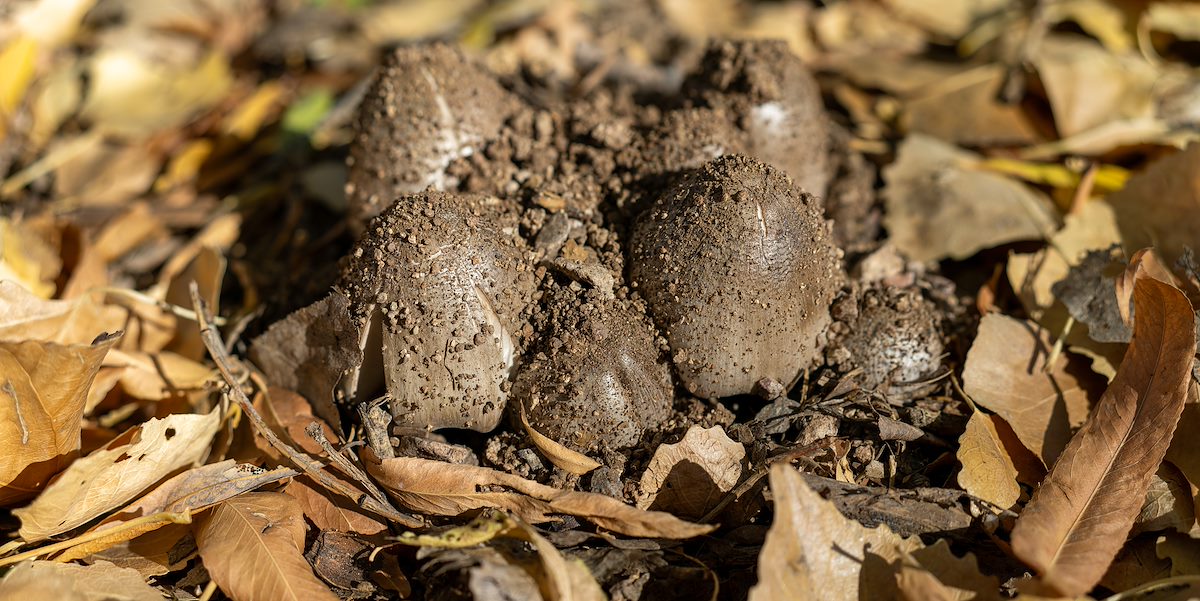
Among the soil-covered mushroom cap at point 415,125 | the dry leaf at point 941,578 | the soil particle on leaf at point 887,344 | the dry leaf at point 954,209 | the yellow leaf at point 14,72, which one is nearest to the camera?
the dry leaf at point 941,578

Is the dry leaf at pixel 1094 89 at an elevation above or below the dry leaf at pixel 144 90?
below

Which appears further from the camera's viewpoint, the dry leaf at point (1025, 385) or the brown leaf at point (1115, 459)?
the dry leaf at point (1025, 385)

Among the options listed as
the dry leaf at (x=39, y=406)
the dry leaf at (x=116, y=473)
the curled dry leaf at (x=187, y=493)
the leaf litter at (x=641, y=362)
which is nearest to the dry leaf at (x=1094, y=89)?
the leaf litter at (x=641, y=362)

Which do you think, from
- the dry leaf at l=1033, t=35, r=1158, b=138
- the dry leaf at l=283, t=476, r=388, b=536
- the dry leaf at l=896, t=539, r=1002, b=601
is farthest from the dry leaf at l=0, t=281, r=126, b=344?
the dry leaf at l=1033, t=35, r=1158, b=138

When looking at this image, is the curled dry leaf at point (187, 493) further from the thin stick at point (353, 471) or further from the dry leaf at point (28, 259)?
the dry leaf at point (28, 259)

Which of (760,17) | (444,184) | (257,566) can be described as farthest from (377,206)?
(760,17)

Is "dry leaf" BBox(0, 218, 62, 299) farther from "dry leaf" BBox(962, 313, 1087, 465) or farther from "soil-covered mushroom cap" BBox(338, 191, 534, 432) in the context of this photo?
"dry leaf" BBox(962, 313, 1087, 465)

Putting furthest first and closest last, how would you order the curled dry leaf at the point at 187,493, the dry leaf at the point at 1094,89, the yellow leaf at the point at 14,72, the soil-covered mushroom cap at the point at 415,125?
the yellow leaf at the point at 14,72 < the dry leaf at the point at 1094,89 < the soil-covered mushroom cap at the point at 415,125 < the curled dry leaf at the point at 187,493
